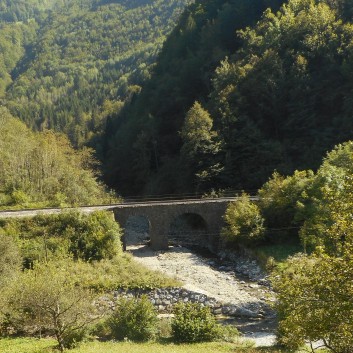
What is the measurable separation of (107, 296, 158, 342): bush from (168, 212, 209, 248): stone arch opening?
75.9 ft

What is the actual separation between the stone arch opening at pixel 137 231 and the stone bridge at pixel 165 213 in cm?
206

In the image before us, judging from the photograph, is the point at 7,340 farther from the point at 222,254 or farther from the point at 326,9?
the point at 326,9

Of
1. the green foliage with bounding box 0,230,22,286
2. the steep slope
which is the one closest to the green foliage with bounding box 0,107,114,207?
the steep slope

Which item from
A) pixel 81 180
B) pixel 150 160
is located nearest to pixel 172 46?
pixel 150 160

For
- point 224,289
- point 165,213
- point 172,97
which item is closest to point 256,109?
point 172,97

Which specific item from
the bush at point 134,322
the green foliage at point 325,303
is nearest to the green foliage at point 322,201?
the bush at point 134,322

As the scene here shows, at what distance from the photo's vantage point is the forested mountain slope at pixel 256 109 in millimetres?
51656

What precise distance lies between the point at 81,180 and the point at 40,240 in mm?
20337

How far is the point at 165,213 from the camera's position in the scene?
41094 mm

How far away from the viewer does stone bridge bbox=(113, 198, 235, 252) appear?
134 ft

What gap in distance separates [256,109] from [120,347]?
44.4 metres

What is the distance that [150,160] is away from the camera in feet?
224

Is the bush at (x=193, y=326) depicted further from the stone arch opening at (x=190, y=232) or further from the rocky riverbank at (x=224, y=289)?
the stone arch opening at (x=190, y=232)

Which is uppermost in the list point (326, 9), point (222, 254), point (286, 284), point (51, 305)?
point (326, 9)
